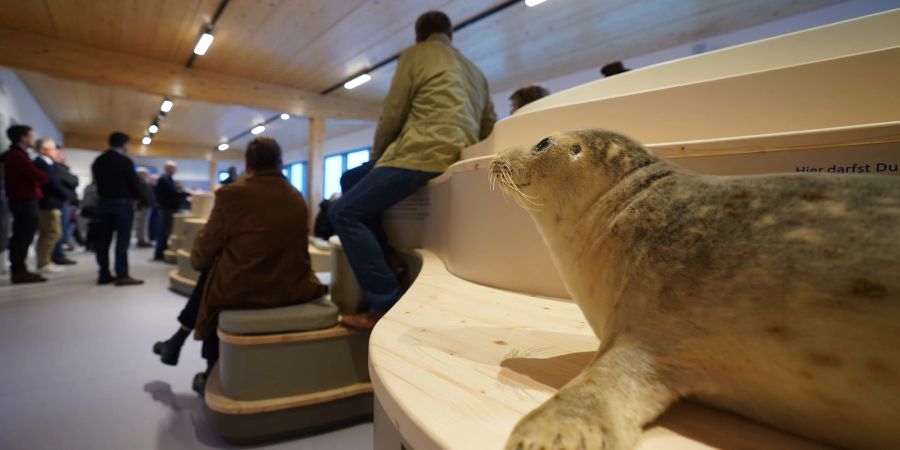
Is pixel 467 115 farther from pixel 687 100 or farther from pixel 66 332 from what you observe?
pixel 66 332

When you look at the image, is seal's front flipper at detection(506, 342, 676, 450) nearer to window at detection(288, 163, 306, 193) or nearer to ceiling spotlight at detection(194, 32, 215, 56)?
ceiling spotlight at detection(194, 32, 215, 56)

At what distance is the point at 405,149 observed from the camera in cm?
197

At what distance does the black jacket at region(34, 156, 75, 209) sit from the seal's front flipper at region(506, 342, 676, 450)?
22.1 feet

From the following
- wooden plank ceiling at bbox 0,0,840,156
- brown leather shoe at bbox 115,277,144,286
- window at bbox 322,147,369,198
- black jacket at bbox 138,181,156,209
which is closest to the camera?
wooden plank ceiling at bbox 0,0,840,156

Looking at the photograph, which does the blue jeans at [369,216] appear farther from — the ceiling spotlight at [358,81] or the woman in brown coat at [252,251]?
the ceiling spotlight at [358,81]

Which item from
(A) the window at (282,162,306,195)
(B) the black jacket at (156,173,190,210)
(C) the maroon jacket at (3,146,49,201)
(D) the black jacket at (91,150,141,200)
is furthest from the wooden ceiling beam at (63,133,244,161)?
(D) the black jacket at (91,150,141,200)

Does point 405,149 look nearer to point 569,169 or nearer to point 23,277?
point 569,169

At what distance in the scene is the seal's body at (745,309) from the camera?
414mm

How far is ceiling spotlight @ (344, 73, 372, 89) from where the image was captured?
610 cm

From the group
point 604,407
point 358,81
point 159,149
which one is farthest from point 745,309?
point 159,149

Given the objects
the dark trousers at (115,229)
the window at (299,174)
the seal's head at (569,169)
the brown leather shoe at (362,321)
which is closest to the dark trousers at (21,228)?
the dark trousers at (115,229)

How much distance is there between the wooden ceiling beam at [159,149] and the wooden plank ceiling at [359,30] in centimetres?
1022

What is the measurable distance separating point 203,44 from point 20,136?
2171 millimetres

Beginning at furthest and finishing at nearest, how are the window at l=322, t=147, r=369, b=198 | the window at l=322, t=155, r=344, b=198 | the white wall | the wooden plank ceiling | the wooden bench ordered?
the window at l=322, t=155, r=344, b=198 < the window at l=322, t=147, r=369, b=198 < the white wall < the wooden plank ceiling < the wooden bench
